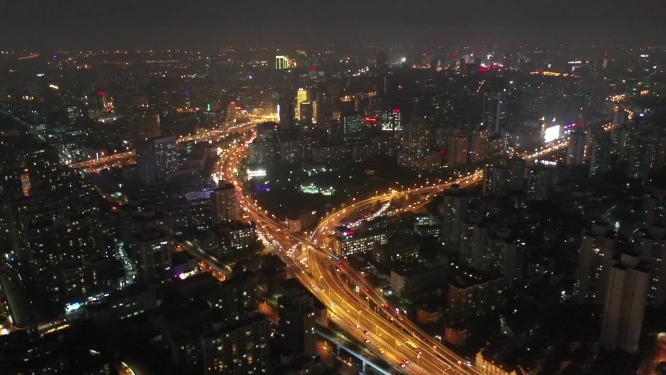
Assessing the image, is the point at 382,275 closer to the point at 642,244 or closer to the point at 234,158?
the point at 642,244

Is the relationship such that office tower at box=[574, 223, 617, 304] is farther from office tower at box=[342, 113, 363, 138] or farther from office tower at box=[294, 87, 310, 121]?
office tower at box=[294, 87, 310, 121]

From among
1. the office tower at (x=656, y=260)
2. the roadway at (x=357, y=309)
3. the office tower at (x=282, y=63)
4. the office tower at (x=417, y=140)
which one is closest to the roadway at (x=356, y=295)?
the roadway at (x=357, y=309)

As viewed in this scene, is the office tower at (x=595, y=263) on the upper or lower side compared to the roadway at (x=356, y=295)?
upper

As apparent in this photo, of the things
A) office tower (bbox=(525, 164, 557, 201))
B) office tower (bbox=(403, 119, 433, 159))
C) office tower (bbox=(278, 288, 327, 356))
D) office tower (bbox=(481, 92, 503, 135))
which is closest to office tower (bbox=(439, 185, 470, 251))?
office tower (bbox=(525, 164, 557, 201))

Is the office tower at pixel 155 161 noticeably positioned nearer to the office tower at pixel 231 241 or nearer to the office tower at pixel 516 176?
the office tower at pixel 231 241

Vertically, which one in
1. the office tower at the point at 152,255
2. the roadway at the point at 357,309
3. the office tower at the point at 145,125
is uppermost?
the office tower at the point at 145,125

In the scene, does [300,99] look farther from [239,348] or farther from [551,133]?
[239,348]

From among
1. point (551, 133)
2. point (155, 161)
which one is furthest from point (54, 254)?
point (551, 133)
